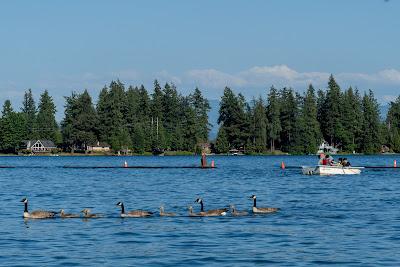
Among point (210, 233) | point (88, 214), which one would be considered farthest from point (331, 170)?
point (210, 233)

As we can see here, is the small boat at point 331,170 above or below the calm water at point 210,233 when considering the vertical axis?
above

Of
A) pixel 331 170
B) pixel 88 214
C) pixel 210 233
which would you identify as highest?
pixel 331 170

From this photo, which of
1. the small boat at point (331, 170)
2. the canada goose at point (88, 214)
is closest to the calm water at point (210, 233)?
the canada goose at point (88, 214)

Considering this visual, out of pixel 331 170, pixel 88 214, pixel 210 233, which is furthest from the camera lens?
pixel 331 170

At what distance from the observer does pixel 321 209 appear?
5762 centimetres

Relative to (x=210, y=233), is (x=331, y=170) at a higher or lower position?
higher

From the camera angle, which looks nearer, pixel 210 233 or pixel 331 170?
pixel 210 233

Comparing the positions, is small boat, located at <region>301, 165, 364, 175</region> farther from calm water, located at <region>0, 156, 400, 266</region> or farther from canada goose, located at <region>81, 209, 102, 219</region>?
canada goose, located at <region>81, 209, 102, 219</region>

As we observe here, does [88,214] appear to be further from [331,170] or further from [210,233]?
[331,170]

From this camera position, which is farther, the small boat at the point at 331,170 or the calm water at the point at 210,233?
the small boat at the point at 331,170

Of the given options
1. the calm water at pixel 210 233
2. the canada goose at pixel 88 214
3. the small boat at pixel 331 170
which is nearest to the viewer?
the calm water at pixel 210 233

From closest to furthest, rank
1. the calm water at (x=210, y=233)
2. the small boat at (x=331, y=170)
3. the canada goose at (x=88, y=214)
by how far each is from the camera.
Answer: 1. the calm water at (x=210, y=233)
2. the canada goose at (x=88, y=214)
3. the small boat at (x=331, y=170)

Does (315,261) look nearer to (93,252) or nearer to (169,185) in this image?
(93,252)

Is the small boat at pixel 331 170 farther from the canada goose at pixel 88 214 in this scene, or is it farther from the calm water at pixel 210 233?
the canada goose at pixel 88 214
